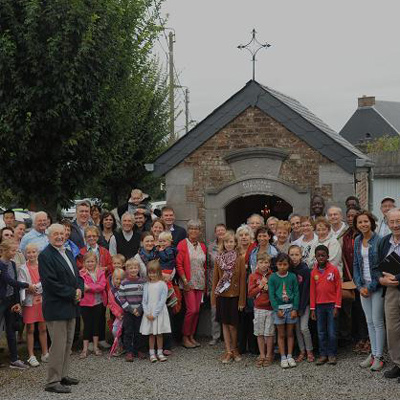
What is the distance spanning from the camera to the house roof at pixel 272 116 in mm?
9578

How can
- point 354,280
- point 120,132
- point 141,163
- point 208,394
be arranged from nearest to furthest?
1. point 208,394
2. point 354,280
3. point 120,132
4. point 141,163

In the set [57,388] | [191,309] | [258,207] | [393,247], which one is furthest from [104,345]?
[258,207]

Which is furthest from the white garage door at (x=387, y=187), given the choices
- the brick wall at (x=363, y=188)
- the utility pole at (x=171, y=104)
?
the brick wall at (x=363, y=188)

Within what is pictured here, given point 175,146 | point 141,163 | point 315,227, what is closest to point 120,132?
point 175,146

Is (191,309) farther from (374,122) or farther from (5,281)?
(374,122)

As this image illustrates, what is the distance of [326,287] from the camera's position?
741 centimetres

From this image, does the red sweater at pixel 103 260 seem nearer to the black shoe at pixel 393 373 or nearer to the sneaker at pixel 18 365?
the sneaker at pixel 18 365

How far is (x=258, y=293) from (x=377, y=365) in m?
1.58

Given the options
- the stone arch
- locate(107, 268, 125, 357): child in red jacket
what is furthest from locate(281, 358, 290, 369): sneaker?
the stone arch

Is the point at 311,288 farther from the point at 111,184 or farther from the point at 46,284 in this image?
the point at 111,184

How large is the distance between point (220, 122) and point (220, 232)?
7.40ft

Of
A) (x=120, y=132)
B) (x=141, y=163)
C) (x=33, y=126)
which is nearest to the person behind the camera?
(x=33, y=126)

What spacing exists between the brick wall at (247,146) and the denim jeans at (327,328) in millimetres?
2625

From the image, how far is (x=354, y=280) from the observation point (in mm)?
7379
